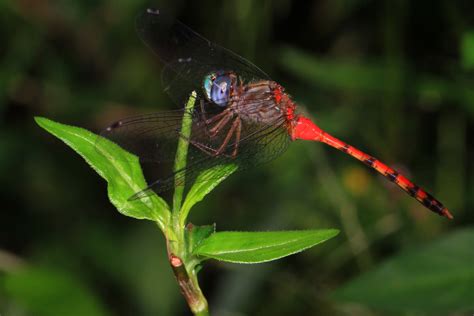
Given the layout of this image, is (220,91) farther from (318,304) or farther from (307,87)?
(307,87)

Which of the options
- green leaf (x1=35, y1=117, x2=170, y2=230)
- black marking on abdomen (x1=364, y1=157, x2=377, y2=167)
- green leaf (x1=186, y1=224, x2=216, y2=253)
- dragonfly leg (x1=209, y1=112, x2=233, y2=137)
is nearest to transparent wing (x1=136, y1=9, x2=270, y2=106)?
dragonfly leg (x1=209, y1=112, x2=233, y2=137)

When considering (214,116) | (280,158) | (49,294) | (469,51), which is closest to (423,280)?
(469,51)

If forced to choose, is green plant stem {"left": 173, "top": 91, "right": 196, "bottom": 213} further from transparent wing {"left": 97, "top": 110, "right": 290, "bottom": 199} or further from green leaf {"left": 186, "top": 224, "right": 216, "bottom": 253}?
transparent wing {"left": 97, "top": 110, "right": 290, "bottom": 199}

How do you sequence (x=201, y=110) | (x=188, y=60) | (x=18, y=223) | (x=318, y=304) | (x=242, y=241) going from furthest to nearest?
1. (x=18, y=223)
2. (x=318, y=304)
3. (x=188, y=60)
4. (x=201, y=110)
5. (x=242, y=241)

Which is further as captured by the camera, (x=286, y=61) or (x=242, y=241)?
(x=286, y=61)

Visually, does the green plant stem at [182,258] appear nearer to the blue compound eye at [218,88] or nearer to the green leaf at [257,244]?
the green leaf at [257,244]

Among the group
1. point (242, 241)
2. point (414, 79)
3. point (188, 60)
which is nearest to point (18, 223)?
point (188, 60)

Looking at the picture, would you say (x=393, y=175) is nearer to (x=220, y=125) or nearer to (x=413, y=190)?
Answer: (x=413, y=190)

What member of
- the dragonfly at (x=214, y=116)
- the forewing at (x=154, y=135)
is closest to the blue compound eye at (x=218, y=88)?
the dragonfly at (x=214, y=116)
